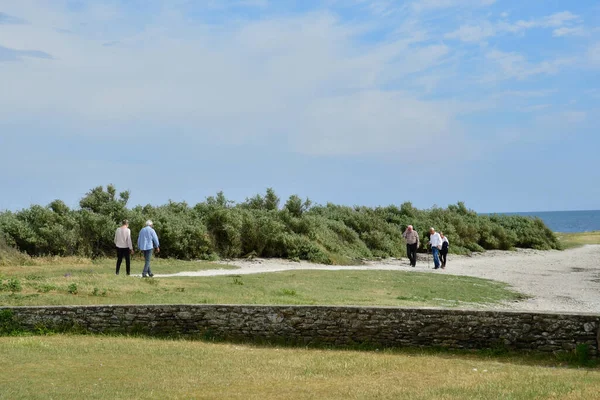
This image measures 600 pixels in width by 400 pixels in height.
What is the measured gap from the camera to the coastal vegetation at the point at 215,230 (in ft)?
115

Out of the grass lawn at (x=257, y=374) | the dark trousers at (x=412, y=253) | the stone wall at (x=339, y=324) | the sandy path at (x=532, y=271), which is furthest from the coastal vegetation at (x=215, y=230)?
the grass lawn at (x=257, y=374)

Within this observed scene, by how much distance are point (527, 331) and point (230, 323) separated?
6535mm

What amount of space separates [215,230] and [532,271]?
18.0 metres

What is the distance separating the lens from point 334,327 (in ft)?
50.9

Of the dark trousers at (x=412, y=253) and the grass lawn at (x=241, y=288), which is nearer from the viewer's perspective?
the grass lawn at (x=241, y=288)

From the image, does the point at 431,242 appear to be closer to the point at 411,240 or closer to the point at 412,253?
the point at 411,240

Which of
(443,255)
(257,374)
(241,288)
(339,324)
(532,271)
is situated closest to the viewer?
(257,374)

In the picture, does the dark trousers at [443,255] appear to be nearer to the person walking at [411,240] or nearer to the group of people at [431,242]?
the group of people at [431,242]

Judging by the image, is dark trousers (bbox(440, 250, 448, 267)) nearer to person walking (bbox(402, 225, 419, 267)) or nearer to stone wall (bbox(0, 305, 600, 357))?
person walking (bbox(402, 225, 419, 267))

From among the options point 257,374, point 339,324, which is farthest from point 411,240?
point 257,374

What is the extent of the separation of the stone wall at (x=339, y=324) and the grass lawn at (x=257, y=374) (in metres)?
0.54

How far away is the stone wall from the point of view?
14.1 meters

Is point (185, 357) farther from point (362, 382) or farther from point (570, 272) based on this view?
point (570, 272)

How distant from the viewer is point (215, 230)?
A: 3972cm
